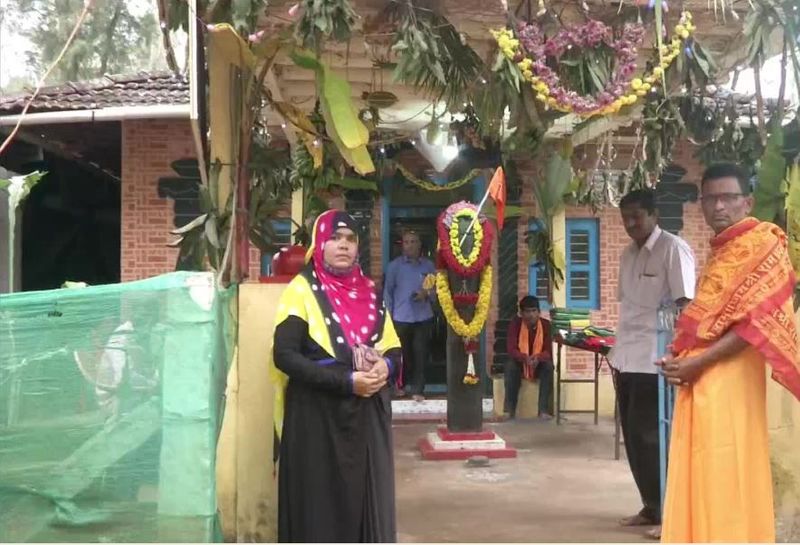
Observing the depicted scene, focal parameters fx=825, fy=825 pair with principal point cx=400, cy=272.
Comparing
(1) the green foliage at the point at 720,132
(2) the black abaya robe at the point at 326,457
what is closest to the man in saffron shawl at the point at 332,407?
(2) the black abaya robe at the point at 326,457

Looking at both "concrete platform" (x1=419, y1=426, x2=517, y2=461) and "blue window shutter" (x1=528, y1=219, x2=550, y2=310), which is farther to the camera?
"blue window shutter" (x1=528, y1=219, x2=550, y2=310)

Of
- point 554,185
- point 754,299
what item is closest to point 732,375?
point 754,299

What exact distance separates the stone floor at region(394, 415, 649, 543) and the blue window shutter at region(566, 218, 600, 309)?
2097 millimetres

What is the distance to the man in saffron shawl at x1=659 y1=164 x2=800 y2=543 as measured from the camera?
9.98 ft

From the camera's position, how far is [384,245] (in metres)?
9.27

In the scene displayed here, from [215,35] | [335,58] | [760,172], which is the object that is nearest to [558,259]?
[335,58]

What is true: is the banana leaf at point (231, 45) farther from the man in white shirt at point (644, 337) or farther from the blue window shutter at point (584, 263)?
the blue window shutter at point (584, 263)

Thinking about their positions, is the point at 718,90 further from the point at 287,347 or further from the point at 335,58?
the point at 287,347

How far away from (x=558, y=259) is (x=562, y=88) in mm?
5147

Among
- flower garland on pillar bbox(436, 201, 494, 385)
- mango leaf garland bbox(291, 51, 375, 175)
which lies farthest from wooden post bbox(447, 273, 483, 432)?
mango leaf garland bbox(291, 51, 375, 175)

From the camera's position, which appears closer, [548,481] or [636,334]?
[636,334]

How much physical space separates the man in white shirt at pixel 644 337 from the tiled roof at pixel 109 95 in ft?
14.6

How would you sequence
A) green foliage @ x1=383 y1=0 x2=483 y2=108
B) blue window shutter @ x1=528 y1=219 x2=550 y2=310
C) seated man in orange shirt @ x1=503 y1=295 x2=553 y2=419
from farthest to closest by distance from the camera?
blue window shutter @ x1=528 y1=219 x2=550 y2=310 < seated man in orange shirt @ x1=503 y1=295 x2=553 y2=419 < green foliage @ x1=383 y1=0 x2=483 y2=108

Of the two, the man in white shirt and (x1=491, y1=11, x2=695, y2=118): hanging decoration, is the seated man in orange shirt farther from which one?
(x1=491, y1=11, x2=695, y2=118): hanging decoration
